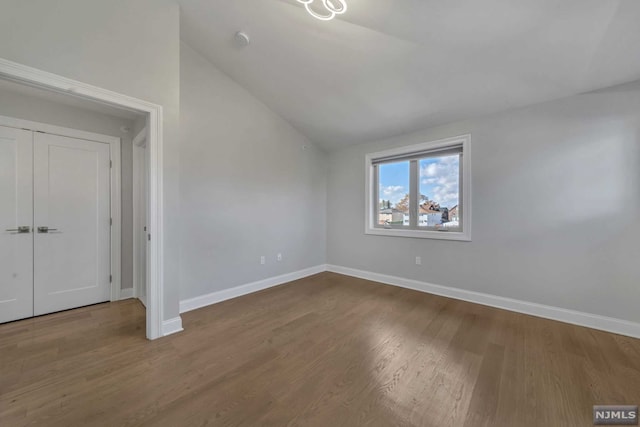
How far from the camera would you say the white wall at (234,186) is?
2.95 metres

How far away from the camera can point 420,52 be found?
2.37 meters

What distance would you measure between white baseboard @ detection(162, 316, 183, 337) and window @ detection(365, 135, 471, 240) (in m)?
3.03

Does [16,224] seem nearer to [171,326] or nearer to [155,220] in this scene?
[155,220]

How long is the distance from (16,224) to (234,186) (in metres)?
2.29

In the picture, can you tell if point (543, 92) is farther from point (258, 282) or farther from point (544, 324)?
point (258, 282)

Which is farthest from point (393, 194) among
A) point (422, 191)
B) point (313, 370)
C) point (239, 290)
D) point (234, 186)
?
point (313, 370)

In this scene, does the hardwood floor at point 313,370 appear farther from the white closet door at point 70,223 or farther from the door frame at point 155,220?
the white closet door at point 70,223

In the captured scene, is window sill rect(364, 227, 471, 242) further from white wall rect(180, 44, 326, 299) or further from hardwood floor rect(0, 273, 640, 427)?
white wall rect(180, 44, 326, 299)

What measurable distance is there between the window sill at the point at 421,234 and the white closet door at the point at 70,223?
3917 mm

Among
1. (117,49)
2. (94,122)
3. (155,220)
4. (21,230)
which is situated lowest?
(21,230)

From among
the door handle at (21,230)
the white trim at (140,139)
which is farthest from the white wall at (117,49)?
the door handle at (21,230)

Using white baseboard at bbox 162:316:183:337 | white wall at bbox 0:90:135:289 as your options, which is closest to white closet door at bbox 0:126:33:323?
white wall at bbox 0:90:135:289

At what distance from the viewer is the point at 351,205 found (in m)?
4.52

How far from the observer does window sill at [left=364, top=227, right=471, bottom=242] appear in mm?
3273
